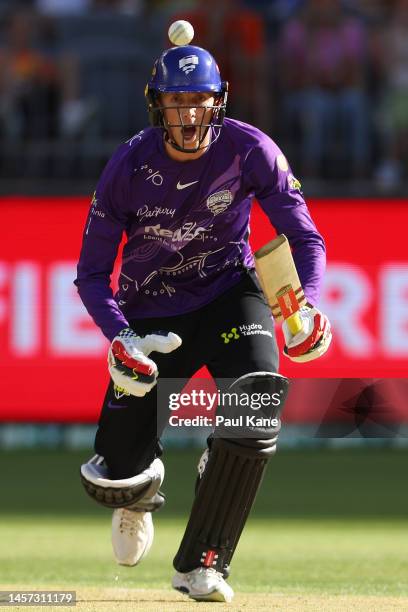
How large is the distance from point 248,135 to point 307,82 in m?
6.69

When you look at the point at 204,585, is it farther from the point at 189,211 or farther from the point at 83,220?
the point at 83,220

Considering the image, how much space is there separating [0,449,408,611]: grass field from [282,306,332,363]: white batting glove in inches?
37.2

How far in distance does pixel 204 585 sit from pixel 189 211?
1.48m

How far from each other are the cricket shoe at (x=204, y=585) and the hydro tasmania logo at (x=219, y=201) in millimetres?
1423

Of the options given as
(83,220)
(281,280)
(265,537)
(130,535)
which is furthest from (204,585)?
(83,220)

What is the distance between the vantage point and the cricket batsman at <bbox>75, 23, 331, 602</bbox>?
5.34 meters

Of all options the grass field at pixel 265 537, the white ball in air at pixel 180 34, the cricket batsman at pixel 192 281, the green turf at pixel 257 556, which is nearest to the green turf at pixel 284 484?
the grass field at pixel 265 537

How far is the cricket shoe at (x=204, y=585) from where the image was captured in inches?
209

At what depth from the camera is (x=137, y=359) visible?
16.7 ft

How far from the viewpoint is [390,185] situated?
452 inches

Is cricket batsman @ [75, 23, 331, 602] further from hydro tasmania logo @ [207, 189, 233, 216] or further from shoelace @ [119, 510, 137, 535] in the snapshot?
shoelace @ [119, 510, 137, 535]

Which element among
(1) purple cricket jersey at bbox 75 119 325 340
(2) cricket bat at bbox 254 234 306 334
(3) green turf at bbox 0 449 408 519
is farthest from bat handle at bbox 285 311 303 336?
(3) green turf at bbox 0 449 408 519

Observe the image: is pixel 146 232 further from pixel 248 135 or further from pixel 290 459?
pixel 290 459

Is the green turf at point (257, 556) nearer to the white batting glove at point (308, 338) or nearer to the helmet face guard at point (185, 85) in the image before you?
the white batting glove at point (308, 338)
